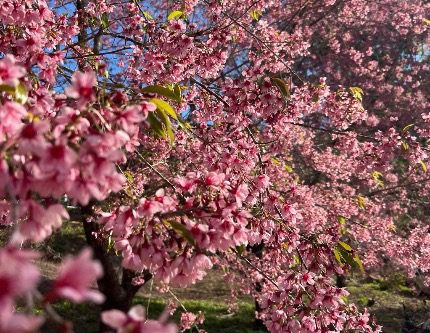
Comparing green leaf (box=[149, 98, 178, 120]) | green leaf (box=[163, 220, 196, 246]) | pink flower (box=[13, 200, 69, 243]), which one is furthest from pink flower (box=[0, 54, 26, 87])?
green leaf (box=[163, 220, 196, 246])

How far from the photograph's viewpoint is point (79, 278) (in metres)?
0.89

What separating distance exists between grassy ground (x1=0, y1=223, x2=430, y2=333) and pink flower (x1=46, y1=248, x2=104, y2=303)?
→ 730 centimetres

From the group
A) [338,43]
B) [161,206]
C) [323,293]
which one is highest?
[338,43]

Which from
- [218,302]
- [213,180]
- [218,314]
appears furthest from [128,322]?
[218,302]

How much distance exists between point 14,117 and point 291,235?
6.64ft

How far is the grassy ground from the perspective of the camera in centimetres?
1062

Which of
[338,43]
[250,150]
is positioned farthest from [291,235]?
[338,43]

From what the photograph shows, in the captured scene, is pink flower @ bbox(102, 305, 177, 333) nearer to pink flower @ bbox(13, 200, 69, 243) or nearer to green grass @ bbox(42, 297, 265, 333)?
pink flower @ bbox(13, 200, 69, 243)

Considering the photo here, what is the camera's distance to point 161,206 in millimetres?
1984

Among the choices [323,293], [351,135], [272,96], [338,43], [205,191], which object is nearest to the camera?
[205,191]

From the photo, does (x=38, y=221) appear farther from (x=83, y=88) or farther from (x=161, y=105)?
(x=161, y=105)

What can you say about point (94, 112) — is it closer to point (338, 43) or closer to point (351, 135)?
point (351, 135)

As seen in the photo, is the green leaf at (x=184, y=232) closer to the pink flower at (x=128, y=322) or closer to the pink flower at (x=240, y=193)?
the pink flower at (x=240, y=193)

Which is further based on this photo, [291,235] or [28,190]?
[291,235]
